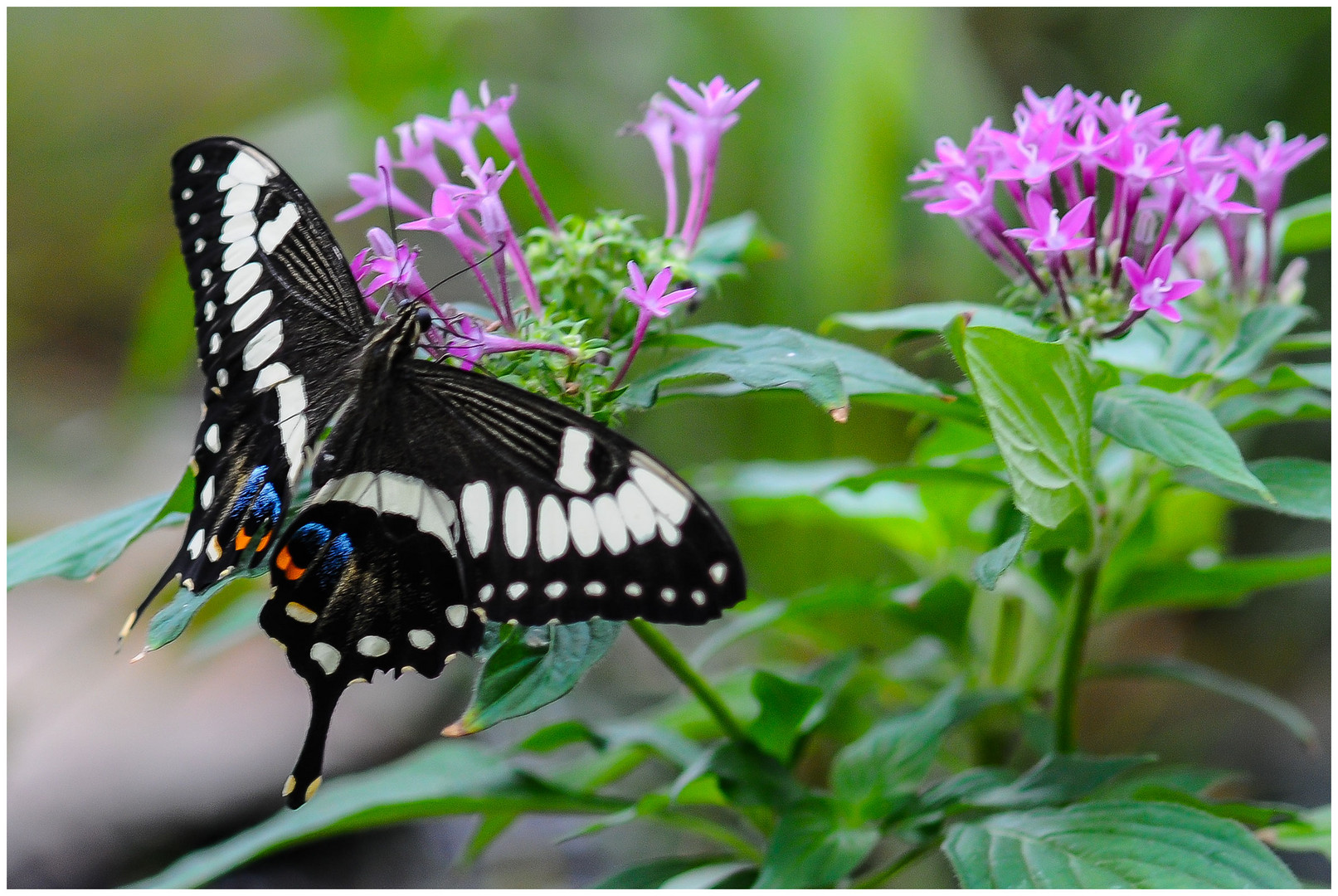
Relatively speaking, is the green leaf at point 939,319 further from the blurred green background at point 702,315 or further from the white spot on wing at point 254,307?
the blurred green background at point 702,315

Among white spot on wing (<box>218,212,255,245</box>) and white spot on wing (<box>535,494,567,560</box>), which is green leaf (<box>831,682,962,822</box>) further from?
white spot on wing (<box>218,212,255,245</box>)

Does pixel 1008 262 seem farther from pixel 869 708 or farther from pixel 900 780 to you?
pixel 869 708

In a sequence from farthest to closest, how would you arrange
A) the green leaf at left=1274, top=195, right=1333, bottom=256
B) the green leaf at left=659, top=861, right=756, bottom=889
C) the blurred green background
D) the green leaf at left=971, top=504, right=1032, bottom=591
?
1. the blurred green background
2. the green leaf at left=1274, top=195, right=1333, bottom=256
3. the green leaf at left=659, top=861, right=756, bottom=889
4. the green leaf at left=971, top=504, right=1032, bottom=591

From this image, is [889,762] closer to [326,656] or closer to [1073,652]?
[1073,652]

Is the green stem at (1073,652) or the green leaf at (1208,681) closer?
the green stem at (1073,652)

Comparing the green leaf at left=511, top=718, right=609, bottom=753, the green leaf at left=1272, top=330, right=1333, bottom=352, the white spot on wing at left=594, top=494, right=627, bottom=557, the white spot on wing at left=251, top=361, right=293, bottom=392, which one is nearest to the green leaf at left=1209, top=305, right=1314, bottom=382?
Answer: the green leaf at left=1272, top=330, right=1333, bottom=352

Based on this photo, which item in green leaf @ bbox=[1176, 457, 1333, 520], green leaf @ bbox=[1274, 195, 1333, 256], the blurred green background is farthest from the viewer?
the blurred green background

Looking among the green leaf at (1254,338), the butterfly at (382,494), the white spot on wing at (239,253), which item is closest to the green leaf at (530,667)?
the butterfly at (382,494)
